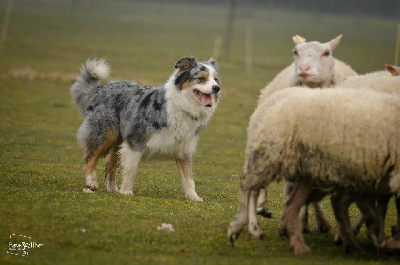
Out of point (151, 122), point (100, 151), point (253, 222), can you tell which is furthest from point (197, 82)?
point (253, 222)

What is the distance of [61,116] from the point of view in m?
25.4

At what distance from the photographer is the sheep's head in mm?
12039

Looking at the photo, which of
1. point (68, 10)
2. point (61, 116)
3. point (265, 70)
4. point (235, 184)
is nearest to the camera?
point (235, 184)

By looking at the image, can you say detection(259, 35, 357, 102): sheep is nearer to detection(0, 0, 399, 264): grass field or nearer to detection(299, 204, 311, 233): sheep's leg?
detection(299, 204, 311, 233): sheep's leg

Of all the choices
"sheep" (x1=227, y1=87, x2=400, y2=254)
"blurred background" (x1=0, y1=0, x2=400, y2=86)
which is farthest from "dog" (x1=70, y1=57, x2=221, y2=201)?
"blurred background" (x1=0, y1=0, x2=400, y2=86)

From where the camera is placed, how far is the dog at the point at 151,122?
13.9 m

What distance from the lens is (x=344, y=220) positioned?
1112 centimetres

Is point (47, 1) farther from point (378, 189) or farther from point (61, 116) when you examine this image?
point (378, 189)

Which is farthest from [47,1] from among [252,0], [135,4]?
[252,0]

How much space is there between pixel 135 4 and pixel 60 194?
110973mm

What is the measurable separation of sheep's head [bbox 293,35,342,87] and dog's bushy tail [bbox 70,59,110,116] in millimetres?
4104

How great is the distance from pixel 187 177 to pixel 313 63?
3.16 metres

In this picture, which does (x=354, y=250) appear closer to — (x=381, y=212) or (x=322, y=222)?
(x=381, y=212)

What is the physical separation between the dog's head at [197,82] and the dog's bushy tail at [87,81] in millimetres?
1745
